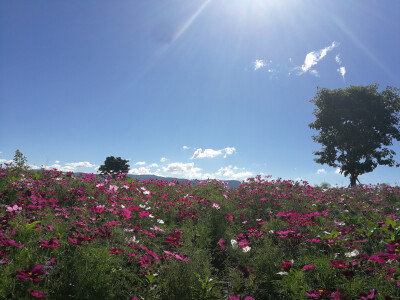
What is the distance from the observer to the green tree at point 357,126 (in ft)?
60.3

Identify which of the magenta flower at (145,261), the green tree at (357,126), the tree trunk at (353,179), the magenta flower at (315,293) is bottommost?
the magenta flower at (315,293)

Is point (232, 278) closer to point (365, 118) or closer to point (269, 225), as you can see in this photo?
point (269, 225)

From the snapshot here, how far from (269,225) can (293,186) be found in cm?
460

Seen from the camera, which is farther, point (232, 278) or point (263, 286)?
point (232, 278)

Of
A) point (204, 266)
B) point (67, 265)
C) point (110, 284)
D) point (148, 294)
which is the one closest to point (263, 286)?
point (204, 266)

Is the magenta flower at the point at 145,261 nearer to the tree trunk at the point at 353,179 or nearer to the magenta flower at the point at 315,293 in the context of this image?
the magenta flower at the point at 315,293

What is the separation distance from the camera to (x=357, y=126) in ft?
60.8

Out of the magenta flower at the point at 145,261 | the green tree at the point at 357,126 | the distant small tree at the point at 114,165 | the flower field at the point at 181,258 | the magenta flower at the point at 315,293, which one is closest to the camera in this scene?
the magenta flower at the point at 315,293

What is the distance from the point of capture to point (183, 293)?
9.14ft

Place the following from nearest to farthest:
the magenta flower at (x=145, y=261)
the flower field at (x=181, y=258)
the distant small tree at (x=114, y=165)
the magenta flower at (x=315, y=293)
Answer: the magenta flower at (x=315, y=293) → the flower field at (x=181, y=258) → the magenta flower at (x=145, y=261) → the distant small tree at (x=114, y=165)

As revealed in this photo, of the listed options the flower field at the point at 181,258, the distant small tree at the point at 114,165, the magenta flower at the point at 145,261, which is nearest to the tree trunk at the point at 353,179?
the flower field at the point at 181,258

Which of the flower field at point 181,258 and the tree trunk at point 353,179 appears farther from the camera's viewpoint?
the tree trunk at point 353,179

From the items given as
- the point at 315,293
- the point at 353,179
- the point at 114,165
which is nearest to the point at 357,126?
the point at 353,179

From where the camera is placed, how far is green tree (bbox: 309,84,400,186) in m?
18.4
